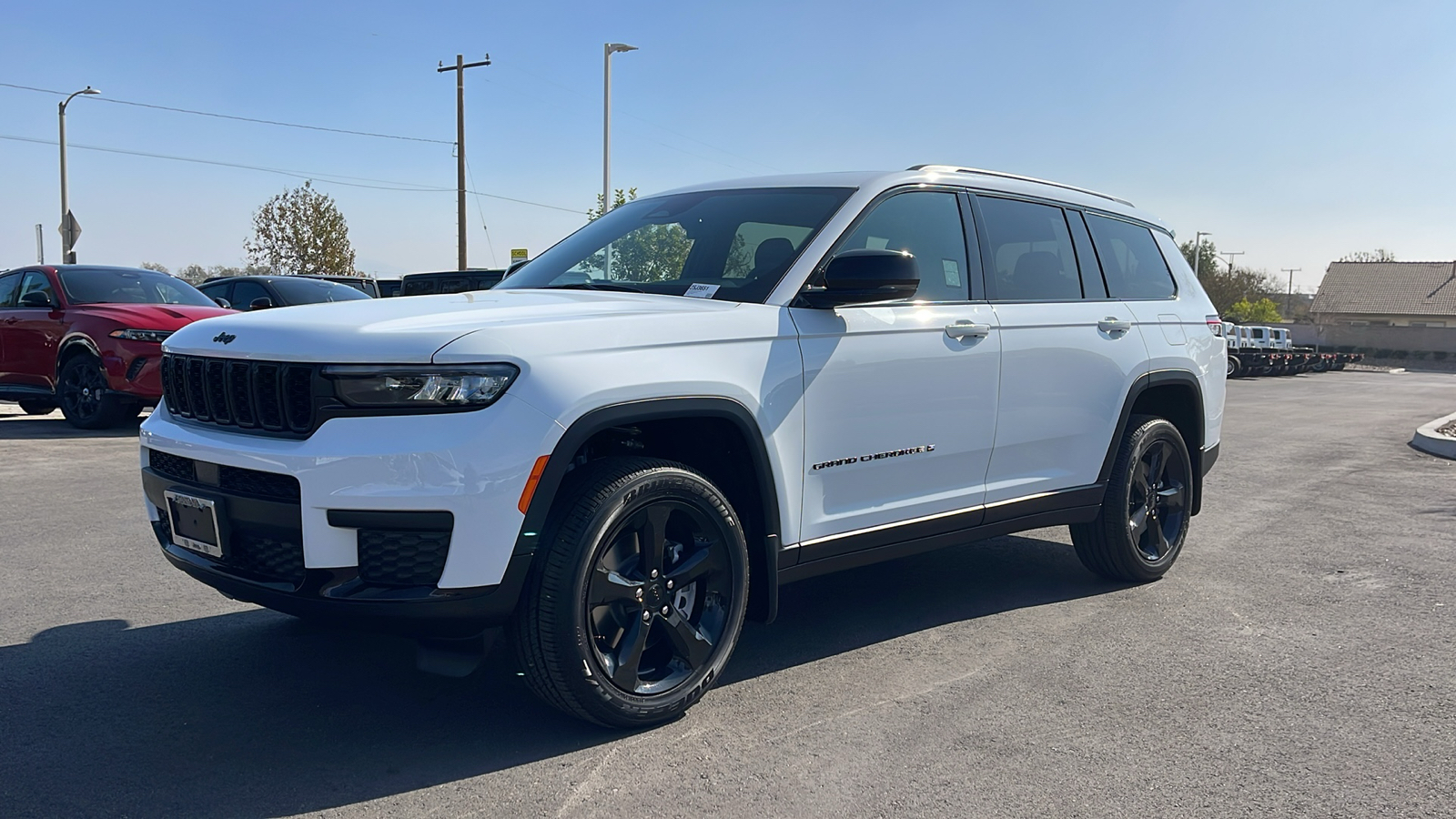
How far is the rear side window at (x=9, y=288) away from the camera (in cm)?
1152

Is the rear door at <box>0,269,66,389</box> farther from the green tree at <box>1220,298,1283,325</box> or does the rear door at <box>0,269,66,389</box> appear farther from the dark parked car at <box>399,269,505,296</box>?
the green tree at <box>1220,298,1283,325</box>

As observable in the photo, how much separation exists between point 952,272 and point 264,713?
303cm

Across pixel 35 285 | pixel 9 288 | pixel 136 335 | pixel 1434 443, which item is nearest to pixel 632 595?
pixel 136 335

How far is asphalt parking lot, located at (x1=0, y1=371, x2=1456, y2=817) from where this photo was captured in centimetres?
306

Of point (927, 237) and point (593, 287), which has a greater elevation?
point (927, 237)

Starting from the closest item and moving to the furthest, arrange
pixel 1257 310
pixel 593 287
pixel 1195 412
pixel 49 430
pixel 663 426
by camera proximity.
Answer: pixel 663 426 < pixel 593 287 < pixel 1195 412 < pixel 49 430 < pixel 1257 310

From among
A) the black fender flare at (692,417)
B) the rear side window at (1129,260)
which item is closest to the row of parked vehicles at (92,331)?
the rear side window at (1129,260)

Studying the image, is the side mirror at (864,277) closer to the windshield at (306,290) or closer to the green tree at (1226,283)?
the windshield at (306,290)

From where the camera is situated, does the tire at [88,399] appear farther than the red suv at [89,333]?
Yes

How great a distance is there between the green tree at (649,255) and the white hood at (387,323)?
11.4 inches

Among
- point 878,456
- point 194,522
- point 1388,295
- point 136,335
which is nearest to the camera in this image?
point 194,522

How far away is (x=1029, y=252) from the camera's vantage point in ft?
16.5

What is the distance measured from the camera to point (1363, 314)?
85.4 m

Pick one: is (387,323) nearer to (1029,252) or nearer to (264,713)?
(264,713)
